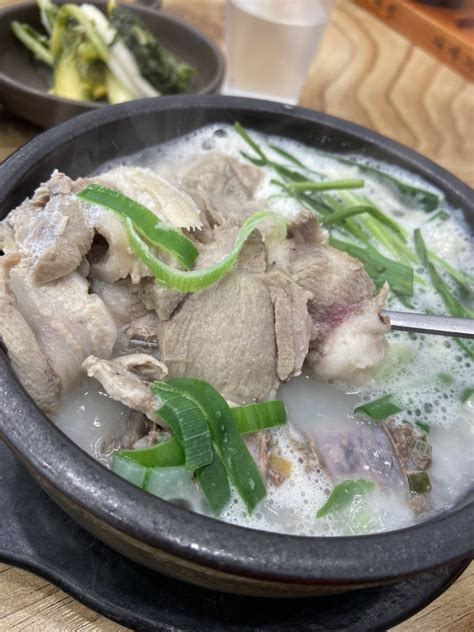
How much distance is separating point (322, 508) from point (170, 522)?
373mm

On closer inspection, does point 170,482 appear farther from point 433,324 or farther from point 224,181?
point 224,181

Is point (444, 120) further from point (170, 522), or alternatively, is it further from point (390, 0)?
point (170, 522)

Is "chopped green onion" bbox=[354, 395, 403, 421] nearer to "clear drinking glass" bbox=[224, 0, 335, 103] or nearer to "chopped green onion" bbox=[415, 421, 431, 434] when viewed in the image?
"chopped green onion" bbox=[415, 421, 431, 434]

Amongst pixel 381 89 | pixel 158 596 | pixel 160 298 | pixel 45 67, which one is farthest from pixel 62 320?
pixel 381 89

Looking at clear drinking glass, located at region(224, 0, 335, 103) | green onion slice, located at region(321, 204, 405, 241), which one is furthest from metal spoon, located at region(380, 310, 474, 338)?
clear drinking glass, located at region(224, 0, 335, 103)

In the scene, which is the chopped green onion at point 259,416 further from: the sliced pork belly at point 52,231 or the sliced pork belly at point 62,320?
the sliced pork belly at point 52,231

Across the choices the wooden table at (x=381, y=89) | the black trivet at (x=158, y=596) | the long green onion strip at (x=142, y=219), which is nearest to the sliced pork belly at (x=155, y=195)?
the long green onion strip at (x=142, y=219)

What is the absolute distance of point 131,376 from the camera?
3.67 feet

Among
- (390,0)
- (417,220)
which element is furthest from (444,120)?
(417,220)

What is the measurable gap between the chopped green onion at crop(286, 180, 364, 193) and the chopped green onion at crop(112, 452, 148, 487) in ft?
3.43

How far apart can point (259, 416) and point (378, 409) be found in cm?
30

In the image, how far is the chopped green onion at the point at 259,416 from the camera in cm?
Answer: 111

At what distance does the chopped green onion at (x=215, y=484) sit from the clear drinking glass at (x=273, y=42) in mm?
2087

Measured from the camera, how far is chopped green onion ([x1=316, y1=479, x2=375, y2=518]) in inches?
43.8
